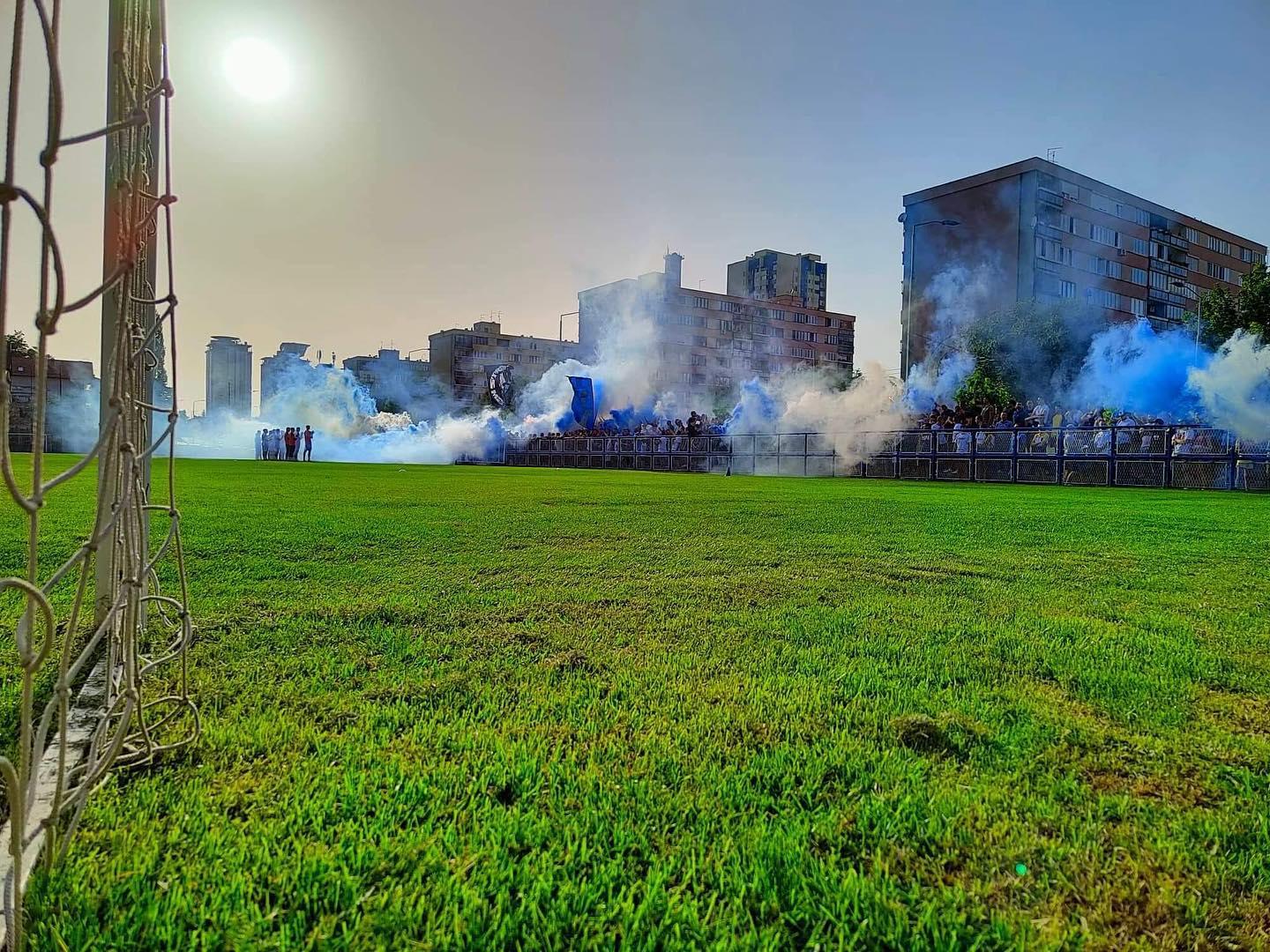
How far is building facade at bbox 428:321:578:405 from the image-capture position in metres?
84.6

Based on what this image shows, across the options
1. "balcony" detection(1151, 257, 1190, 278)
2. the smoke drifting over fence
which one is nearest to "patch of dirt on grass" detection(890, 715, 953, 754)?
the smoke drifting over fence

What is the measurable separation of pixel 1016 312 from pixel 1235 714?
40.9 m

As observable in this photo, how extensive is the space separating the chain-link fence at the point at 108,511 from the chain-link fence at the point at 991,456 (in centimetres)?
2077

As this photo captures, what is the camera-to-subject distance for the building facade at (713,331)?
75.7m

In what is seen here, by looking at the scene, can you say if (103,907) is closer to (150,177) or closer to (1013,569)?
(150,177)

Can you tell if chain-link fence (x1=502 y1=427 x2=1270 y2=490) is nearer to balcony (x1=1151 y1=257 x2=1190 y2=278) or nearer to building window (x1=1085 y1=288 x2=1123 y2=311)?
building window (x1=1085 y1=288 x2=1123 y2=311)

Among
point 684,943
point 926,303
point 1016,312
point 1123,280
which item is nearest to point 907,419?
point 1016,312

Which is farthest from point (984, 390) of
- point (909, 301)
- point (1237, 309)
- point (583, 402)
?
point (909, 301)

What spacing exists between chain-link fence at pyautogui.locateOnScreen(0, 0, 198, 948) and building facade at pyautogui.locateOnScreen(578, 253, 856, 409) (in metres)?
66.9

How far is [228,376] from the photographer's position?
85875 mm

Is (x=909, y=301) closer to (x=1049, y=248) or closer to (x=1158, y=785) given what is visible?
(x=1049, y=248)

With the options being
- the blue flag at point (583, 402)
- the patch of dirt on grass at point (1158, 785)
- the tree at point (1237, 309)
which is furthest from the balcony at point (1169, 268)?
the patch of dirt on grass at point (1158, 785)

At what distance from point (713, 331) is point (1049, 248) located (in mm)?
32940

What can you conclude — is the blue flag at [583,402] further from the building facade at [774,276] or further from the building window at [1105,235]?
the building facade at [774,276]
